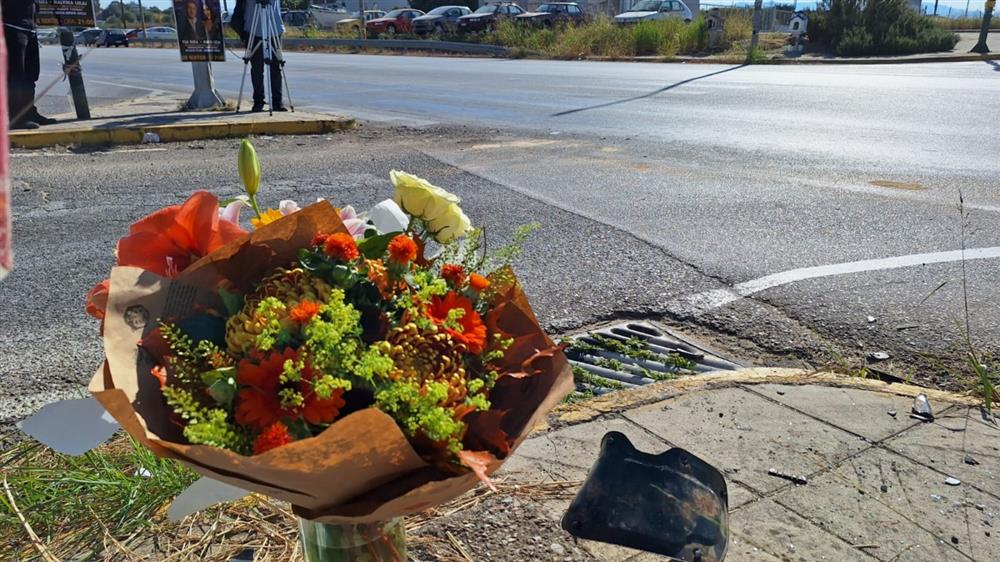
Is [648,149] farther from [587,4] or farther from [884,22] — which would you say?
[587,4]

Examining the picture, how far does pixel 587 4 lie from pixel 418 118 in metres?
44.6

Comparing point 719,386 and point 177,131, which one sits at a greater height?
point 177,131

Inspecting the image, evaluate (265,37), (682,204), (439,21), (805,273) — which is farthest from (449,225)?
(439,21)

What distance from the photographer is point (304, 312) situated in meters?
1.15

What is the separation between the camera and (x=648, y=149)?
8359 mm

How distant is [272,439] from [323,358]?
0.13 m

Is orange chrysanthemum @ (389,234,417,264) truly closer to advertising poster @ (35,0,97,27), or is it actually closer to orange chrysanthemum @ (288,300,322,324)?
orange chrysanthemum @ (288,300,322,324)

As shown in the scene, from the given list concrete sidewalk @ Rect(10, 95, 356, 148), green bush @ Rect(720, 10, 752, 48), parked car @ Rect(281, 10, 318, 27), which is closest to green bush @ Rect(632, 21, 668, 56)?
green bush @ Rect(720, 10, 752, 48)

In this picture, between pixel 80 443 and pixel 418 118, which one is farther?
pixel 418 118

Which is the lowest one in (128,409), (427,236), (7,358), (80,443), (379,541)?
(7,358)

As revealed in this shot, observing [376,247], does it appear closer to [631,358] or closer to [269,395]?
[269,395]

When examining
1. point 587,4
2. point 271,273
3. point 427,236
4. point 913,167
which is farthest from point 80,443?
point 587,4

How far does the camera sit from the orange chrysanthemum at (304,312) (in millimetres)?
1145

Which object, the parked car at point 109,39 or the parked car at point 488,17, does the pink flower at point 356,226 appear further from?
the parked car at point 488,17
